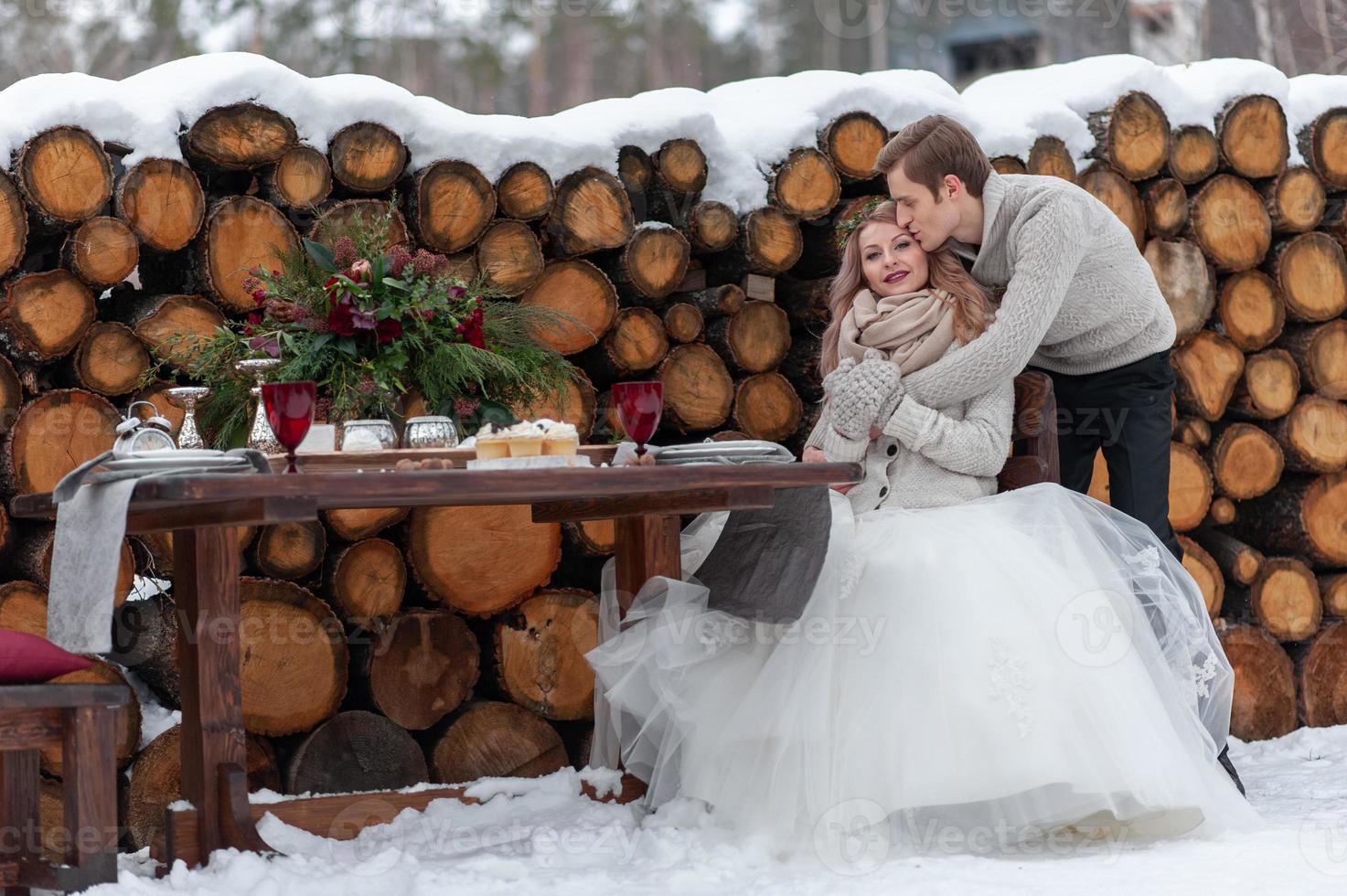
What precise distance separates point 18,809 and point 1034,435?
7.19 ft

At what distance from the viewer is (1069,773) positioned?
2789 mm

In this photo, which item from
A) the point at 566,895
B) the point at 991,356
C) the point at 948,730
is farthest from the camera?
the point at 991,356

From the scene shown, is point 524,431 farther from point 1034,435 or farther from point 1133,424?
point 1133,424

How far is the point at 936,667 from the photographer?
2.88 metres

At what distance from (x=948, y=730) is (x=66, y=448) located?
2027 mm

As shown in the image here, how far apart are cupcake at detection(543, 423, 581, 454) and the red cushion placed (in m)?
0.86

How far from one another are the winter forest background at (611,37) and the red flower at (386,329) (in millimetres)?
9262

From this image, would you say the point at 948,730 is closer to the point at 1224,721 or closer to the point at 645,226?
the point at 1224,721

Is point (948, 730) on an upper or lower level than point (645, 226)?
lower

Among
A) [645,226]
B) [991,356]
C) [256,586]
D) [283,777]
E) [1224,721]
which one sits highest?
[645,226]

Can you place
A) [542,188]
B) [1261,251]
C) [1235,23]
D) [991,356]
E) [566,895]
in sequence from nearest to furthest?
[566,895], [991,356], [542,188], [1261,251], [1235,23]

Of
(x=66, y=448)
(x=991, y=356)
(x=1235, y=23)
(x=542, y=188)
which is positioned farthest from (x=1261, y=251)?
(x=1235, y=23)

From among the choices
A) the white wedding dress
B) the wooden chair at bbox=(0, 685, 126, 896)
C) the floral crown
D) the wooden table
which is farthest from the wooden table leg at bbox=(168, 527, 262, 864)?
the floral crown

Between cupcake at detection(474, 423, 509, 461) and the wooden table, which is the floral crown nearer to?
the wooden table
